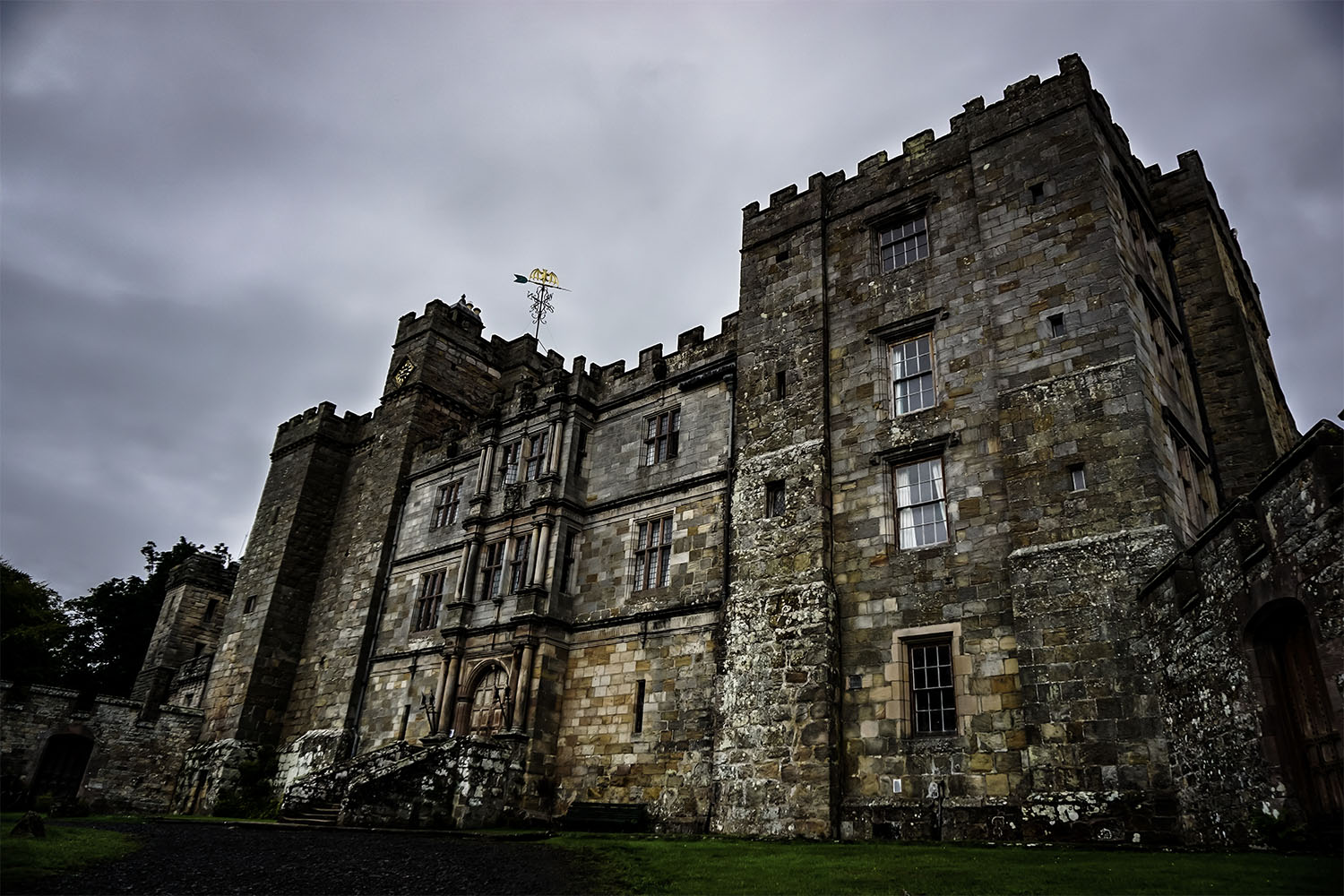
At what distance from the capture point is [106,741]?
2773 centimetres

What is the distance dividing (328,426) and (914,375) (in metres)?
25.1

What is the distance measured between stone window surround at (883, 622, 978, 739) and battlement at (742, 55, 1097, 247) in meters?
11.3

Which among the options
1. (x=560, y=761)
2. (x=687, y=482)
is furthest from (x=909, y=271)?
(x=560, y=761)

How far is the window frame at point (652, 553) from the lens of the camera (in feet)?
71.0

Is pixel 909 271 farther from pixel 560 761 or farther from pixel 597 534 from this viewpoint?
pixel 560 761

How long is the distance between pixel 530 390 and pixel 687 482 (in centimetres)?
783

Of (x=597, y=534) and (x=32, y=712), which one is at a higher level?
(x=597, y=534)

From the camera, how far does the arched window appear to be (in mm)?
22031

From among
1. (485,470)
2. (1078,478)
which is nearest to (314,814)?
(485,470)

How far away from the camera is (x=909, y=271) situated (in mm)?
19828

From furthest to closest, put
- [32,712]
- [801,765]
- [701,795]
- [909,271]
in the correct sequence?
1. [32,712]
2. [909,271]
3. [701,795]
4. [801,765]

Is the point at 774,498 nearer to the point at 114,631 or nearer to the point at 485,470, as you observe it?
the point at 485,470

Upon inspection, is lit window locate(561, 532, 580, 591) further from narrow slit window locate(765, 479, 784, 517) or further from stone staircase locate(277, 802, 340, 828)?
stone staircase locate(277, 802, 340, 828)

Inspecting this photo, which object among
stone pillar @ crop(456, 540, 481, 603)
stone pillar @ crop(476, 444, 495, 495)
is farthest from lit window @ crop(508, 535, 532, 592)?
stone pillar @ crop(476, 444, 495, 495)
